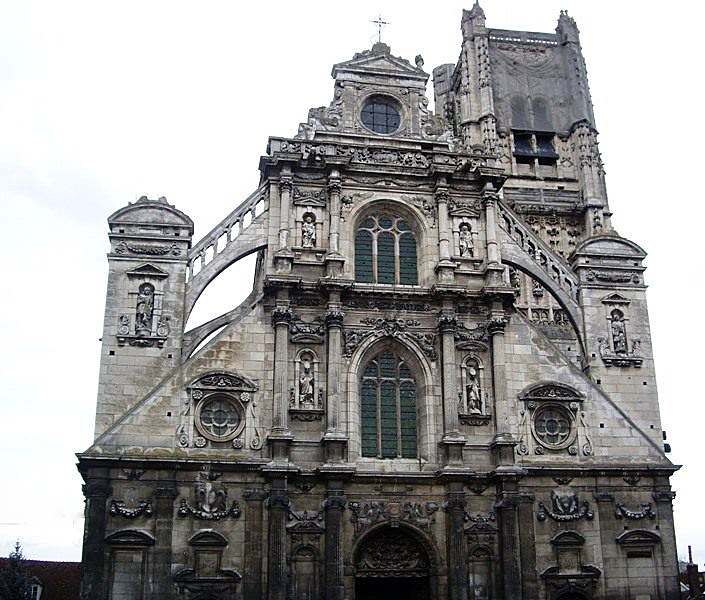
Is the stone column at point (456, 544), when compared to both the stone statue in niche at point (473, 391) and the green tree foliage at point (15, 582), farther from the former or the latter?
the green tree foliage at point (15, 582)

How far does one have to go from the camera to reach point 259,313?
22109mm

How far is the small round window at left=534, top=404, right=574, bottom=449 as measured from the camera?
72.9 feet

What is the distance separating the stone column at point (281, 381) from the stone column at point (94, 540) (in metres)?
3.72

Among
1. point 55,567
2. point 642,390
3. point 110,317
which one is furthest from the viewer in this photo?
point 55,567

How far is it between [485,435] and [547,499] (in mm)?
2021

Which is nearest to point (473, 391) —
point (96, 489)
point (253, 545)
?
point (253, 545)

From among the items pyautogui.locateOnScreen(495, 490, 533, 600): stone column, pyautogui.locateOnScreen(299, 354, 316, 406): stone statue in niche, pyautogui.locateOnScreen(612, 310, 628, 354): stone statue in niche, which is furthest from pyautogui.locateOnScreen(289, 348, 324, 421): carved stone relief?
pyautogui.locateOnScreen(612, 310, 628, 354): stone statue in niche

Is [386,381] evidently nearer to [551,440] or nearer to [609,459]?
[551,440]

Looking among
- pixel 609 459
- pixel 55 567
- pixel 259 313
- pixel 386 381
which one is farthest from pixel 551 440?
pixel 55 567

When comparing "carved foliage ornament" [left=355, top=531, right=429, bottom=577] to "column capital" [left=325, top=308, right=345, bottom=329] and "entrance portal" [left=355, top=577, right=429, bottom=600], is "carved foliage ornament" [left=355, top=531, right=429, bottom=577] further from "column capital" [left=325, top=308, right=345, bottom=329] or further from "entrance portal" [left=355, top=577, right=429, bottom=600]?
"column capital" [left=325, top=308, right=345, bottom=329]

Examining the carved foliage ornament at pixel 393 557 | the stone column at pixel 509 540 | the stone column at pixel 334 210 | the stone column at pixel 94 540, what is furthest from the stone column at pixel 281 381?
the stone column at pixel 509 540

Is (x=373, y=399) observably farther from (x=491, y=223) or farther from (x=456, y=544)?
(x=491, y=223)

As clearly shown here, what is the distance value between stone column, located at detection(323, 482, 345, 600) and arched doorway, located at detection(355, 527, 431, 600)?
74 cm

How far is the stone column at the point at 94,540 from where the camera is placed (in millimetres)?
18906
